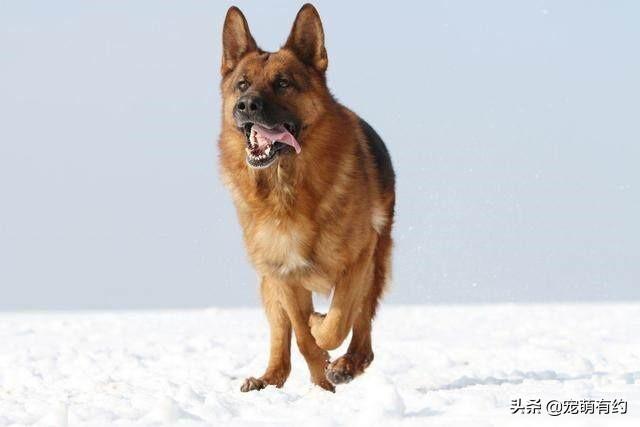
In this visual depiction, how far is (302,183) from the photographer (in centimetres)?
648

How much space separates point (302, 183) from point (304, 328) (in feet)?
3.78

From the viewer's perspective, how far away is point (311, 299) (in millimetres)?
7094

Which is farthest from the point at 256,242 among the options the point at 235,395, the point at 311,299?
the point at 235,395

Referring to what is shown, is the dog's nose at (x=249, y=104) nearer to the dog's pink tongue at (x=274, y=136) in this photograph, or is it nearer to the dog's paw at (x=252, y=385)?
the dog's pink tongue at (x=274, y=136)

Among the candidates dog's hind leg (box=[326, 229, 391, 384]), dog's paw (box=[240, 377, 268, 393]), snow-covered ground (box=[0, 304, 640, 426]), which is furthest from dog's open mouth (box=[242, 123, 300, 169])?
dog's paw (box=[240, 377, 268, 393])

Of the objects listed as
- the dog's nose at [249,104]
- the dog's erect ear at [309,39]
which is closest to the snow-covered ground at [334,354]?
the dog's nose at [249,104]

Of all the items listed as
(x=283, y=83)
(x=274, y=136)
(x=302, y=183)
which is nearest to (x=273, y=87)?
(x=283, y=83)

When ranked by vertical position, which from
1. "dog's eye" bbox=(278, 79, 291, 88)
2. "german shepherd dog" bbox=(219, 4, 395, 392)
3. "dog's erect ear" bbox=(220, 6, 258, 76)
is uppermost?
"dog's erect ear" bbox=(220, 6, 258, 76)

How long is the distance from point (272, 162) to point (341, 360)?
160 centimetres

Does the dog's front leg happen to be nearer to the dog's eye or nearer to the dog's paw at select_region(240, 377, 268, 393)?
the dog's paw at select_region(240, 377, 268, 393)

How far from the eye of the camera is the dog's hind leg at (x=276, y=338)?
23.5 ft

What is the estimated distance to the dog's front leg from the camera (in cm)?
696

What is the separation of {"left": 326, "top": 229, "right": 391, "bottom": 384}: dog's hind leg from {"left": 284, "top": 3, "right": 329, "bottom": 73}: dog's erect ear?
148 centimetres

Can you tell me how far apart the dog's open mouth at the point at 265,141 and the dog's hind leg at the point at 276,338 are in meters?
1.22
